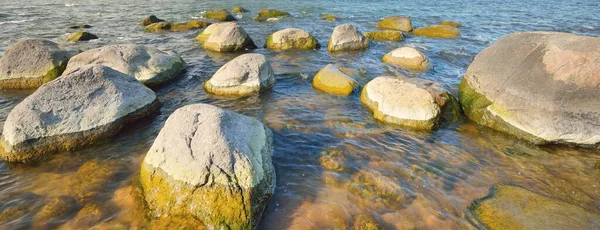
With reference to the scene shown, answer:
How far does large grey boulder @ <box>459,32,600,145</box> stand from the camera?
7715 millimetres

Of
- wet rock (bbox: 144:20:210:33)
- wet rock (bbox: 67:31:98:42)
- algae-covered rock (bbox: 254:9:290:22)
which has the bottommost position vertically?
wet rock (bbox: 67:31:98:42)

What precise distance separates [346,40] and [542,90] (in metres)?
9.05

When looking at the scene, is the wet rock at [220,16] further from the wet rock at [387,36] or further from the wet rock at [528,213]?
the wet rock at [528,213]

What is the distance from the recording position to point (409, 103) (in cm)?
856

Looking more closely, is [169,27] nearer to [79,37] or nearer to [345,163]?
[79,37]

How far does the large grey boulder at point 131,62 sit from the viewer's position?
1070 cm

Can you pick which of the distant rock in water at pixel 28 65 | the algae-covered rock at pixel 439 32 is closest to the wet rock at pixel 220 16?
the algae-covered rock at pixel 439 32

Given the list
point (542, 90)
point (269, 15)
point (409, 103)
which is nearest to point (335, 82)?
point (409, 103)

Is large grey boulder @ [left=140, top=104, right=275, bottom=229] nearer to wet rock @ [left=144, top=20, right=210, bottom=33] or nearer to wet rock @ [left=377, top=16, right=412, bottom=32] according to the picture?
wet rock @ [left=144, top=20, right=210, bottom=33]

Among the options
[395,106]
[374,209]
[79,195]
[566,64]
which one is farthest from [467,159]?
[79,195]

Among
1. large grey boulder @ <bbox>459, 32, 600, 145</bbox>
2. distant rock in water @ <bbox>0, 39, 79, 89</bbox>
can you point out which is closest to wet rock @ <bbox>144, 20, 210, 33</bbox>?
distant rock in water @ <bbox>0, 39, 79, 89</bbox>

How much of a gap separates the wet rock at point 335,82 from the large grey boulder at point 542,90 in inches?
131

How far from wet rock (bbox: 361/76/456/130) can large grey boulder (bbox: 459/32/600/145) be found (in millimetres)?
1112

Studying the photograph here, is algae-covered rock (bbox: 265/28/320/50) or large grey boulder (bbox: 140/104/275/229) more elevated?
algae-covered rock (bbox: 265/28/320/50)
